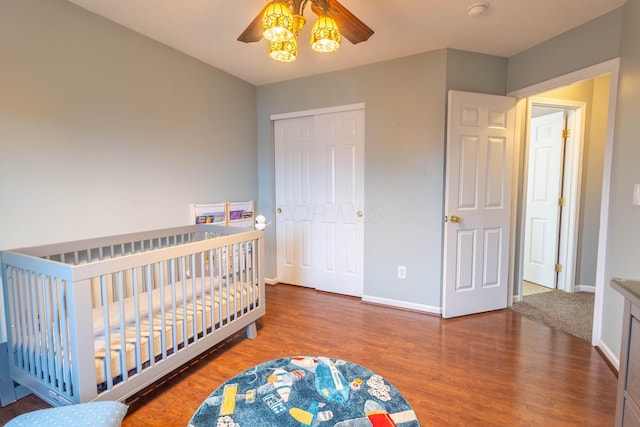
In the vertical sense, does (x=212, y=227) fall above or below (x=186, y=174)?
below

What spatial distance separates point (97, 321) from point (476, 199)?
113 inches

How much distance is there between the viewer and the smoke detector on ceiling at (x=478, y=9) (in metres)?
1.91

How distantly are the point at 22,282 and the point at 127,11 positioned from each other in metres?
1.76

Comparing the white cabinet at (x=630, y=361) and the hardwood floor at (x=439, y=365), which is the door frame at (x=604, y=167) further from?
the white cabinet at (x=630, y=361)

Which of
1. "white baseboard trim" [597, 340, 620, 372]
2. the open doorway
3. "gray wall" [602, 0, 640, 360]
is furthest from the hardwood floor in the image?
the open doorway

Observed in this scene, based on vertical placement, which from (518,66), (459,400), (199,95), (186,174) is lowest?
(459,400)

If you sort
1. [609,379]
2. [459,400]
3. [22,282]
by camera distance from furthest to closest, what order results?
[609,379], [459,400], [22,282]

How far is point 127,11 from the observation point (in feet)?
6.46

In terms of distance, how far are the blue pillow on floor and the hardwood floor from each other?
582 mm

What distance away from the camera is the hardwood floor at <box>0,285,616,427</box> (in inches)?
61.1

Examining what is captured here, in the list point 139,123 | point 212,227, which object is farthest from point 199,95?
point 212,227

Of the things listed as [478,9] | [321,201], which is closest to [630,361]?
[478,9]

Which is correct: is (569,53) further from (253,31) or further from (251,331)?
(251,331)

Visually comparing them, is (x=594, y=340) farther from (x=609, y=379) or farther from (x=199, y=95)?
(x=199, y=95)
